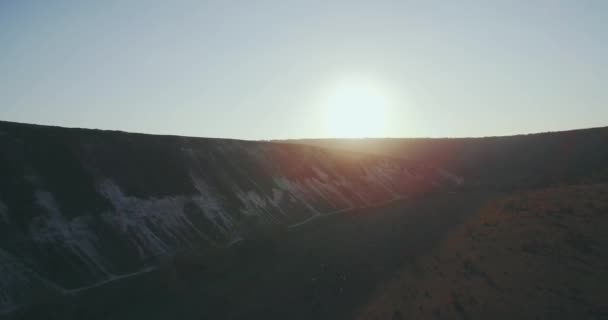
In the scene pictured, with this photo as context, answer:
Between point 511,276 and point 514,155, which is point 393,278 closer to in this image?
→ point 511,276

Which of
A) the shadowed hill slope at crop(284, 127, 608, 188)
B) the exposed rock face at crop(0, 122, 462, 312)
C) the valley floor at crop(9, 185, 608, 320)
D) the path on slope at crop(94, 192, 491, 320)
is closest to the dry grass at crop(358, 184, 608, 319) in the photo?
the valley floor at crop(9, 185, 608, 320)

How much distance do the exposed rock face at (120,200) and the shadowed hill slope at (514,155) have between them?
5017 cm

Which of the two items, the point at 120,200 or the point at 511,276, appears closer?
the point at 511,276

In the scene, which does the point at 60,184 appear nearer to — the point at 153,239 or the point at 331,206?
the point at 153,239

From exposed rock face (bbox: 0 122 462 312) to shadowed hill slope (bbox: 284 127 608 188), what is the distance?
50169mm

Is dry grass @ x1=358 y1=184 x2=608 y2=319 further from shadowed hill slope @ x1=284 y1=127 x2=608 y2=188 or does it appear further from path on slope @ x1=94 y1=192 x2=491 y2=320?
shadowed hill slope @ x1=284 y1=127 x2=608 y2=188

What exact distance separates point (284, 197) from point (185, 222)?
16.3 metres

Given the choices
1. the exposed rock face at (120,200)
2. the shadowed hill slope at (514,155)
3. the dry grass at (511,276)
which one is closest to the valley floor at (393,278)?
the dry grass at (511,276)

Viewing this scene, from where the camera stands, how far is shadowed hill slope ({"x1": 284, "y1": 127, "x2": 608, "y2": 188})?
8900 centimetres

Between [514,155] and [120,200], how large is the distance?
106291mm

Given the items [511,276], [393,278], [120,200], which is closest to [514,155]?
[511,276]

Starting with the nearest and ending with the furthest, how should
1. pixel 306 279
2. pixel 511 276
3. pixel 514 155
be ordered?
1. pixel 511 276
2. pixel 306 279
3. pixel 514 155

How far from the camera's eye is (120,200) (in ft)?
104

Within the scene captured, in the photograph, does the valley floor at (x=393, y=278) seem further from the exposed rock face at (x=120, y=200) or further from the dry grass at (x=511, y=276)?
the exposed rock face at (x=120, y=200)
